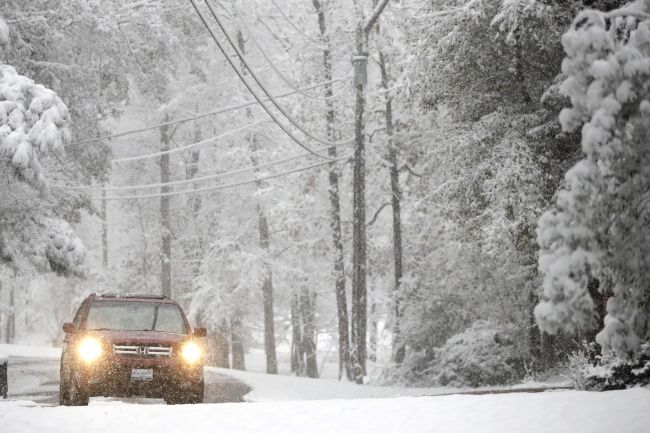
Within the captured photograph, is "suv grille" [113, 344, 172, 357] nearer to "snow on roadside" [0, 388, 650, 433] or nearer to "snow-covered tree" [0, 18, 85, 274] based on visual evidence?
"snow on roadside" [0, 388, 650, 433]

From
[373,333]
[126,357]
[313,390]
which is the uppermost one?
[126,357]

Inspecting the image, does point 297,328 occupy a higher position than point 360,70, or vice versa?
point 360,70

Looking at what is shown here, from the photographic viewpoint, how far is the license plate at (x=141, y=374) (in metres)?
12.0

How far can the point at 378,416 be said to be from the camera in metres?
10.3

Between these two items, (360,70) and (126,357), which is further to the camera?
(360,70)

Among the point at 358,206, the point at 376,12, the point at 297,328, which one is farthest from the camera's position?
the point at 297,328

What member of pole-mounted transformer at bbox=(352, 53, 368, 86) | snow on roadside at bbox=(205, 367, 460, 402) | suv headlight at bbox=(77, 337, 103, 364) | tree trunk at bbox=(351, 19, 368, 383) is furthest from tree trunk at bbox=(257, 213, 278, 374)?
suv headlight at bbox=(77, 337, 103, 364)

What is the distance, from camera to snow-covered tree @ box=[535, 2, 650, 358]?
21.1ft

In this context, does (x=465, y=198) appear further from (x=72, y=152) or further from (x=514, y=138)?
(x=72, y=152)

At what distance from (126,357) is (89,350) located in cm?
54

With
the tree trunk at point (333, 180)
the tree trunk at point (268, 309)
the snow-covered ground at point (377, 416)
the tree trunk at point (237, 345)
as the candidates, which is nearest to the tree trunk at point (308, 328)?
the tree trunk at point (268, 309)

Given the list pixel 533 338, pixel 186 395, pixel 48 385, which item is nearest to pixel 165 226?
pixel 48 385

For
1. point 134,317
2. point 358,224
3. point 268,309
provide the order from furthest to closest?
point 268,309 → point 358,224 → point 134,317

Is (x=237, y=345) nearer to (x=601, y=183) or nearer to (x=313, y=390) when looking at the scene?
(x=313, y=390)
